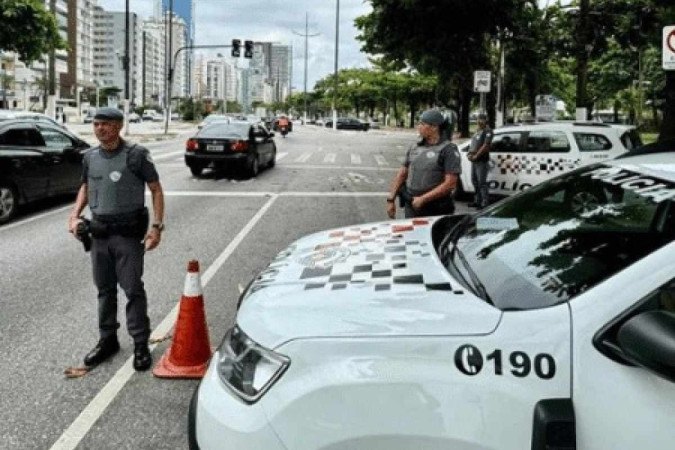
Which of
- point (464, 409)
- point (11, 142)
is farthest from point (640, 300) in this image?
point (11, 142)

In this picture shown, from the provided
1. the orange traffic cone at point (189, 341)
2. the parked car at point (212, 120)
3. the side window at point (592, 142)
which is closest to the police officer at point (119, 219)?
the orange traffic cone at point (189, 341)

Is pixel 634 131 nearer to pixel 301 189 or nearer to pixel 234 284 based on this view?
pixel 301 189

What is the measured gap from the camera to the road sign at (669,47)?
31.9 feet

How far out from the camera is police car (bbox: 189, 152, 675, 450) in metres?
1.93

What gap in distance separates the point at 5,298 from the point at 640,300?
5849 mm

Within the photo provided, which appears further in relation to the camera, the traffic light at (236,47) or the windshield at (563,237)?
the traffic light at (236,47)

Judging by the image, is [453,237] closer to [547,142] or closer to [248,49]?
[547,142]

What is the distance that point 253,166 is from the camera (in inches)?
733

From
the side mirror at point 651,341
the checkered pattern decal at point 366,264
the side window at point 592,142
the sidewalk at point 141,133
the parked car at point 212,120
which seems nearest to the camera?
the side mirror at point 651,341

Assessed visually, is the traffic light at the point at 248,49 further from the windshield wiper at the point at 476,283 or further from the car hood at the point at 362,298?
the windshield wiper at the point at 476,283

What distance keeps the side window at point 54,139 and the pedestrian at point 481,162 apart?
7.15 m

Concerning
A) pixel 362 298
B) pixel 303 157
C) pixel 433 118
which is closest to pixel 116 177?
pixel 433 118

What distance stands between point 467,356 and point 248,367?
723 mm

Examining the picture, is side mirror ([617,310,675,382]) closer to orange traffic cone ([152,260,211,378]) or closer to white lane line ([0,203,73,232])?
orange traffic cone ([152,260,211,378])
